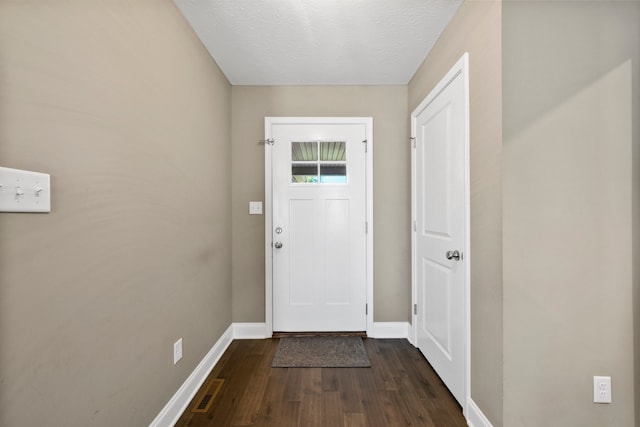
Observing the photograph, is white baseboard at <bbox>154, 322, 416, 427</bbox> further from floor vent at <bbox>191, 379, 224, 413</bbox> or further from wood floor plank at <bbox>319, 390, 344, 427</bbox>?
wood floor plank at <bbox>319, 390, 344, 427</bbox>

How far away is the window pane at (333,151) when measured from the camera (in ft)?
9.20

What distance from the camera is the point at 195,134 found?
79.0 inches

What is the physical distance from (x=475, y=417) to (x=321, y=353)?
3.87 ft

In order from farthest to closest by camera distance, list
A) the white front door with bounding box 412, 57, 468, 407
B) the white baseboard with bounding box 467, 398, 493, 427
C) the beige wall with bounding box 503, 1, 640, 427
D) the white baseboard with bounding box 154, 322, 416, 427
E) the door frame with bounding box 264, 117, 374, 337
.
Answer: the door frame with bounding box 264, 117, 374, 337, the white front door with bounding box 412, 57, 468, 407, the white baseboard with bounding box 154, 322, 416, 427, the white baseboard with bounding box 467, 398, 493, 427, the beige wall with bounding box 503, 1, 640, 427

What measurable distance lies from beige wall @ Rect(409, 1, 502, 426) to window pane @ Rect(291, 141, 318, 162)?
1431mm

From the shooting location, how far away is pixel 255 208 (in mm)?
2793

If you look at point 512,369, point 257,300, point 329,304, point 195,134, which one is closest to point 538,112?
point 512,369

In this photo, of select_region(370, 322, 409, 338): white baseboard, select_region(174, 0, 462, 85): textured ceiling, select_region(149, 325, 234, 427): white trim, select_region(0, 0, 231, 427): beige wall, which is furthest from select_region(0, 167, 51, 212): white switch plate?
select_region(370, 322, 409, 338): white baseboard

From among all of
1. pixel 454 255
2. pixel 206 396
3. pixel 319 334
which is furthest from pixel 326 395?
pixel 454 255

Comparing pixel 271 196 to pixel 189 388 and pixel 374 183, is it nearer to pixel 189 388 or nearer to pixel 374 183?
pixel 374 183

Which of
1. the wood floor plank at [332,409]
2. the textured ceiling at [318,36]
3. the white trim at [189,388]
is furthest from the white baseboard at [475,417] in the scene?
the textured ceiling at [318,36]

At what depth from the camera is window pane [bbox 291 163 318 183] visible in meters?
2.79

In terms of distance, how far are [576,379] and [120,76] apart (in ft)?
7.91

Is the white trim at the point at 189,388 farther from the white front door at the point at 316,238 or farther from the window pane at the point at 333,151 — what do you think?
the window pane at the point at 333,151
